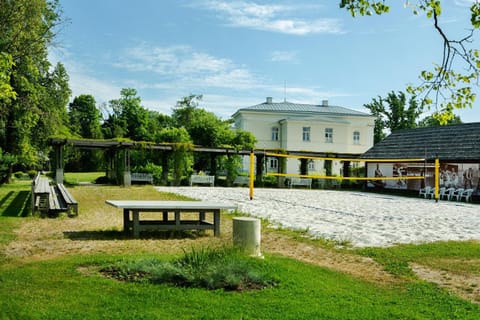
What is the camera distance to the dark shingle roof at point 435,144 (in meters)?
26.3

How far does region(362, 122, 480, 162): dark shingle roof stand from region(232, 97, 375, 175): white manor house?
11.4 meters

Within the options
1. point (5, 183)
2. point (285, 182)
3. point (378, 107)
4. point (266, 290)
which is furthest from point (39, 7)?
point (378, 107)

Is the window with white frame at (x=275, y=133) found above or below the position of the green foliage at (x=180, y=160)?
above

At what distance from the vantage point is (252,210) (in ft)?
48.5

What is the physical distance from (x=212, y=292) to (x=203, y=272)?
1.25 ft

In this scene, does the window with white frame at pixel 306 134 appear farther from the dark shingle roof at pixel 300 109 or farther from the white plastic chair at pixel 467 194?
the white plastic chair at pixel 467 194

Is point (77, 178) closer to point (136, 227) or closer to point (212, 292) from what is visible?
point (136, 227)

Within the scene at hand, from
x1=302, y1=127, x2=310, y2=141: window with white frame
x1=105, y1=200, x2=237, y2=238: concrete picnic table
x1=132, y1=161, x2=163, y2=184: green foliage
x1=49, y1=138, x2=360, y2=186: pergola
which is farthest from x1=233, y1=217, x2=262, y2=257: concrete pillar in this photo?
Result: x1=302, y1=127, x2=310, y2=141: window with white frame

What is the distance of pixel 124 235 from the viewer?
9203 millimetres

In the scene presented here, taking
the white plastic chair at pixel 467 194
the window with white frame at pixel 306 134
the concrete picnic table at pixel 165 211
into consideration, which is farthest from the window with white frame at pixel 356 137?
the concrete picnic table at pixel 165 211

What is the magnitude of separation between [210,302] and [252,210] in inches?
397

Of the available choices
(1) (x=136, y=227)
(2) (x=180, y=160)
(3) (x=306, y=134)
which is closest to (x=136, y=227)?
(1) (x=136, y=227)

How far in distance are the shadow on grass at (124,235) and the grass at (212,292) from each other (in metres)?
0.91

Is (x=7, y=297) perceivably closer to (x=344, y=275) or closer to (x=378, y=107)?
(x=344, y=275)
